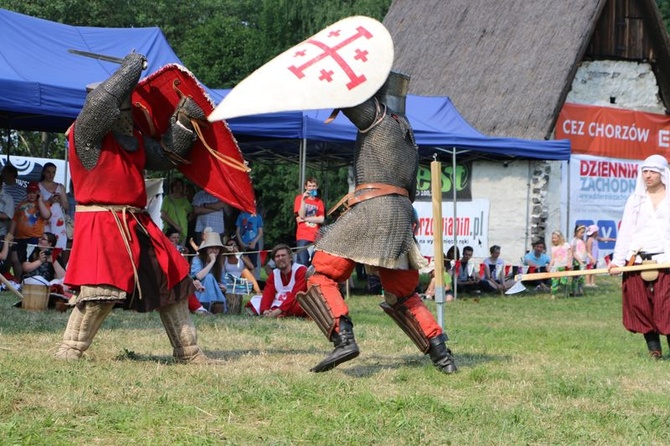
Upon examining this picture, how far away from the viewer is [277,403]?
15.5 feet

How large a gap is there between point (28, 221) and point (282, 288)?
3.23 meters

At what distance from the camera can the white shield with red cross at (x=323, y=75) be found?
202 inches

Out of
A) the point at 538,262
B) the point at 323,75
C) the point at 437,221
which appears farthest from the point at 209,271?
the point at 538,262

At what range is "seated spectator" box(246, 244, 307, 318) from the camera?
31.9 ft

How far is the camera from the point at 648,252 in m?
7.35

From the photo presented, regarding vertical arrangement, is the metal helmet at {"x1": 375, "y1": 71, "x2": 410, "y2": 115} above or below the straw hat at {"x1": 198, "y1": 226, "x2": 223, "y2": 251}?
above

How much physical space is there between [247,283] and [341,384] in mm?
5740

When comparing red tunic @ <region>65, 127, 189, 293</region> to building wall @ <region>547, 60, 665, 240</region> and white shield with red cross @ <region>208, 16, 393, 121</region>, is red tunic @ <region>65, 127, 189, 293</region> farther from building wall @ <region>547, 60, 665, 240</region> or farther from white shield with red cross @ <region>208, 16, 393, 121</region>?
building wall @ <region>547, 60, 665, 240</region>

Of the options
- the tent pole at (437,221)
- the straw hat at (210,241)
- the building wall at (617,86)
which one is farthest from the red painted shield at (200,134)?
the building wall at (617,86)

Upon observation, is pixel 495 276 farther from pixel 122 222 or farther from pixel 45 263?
pixel 122 222

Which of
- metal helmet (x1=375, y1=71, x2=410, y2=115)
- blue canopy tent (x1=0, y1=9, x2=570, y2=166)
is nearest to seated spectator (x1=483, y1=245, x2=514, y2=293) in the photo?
blue canopy tent (x1=0, y1=9, x2=570, y2=166)

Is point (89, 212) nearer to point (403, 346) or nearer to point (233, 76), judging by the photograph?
point (403, 346)

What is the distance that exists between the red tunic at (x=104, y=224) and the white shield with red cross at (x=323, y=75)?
0.82 metres

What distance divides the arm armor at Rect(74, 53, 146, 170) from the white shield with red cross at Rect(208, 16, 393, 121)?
64 centimetres
